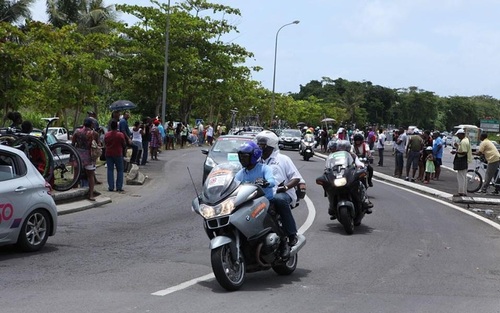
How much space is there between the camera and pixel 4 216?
29.5 feet

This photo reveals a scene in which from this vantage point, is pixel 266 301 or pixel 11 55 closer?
pixel 266 301

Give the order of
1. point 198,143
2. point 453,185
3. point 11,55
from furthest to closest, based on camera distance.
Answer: point 198,143 → point 453,185 → point 11,55

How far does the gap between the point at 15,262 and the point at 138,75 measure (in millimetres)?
38282

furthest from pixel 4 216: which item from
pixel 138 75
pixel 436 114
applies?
pixel 436 114

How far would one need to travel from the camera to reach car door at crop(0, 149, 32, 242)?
9.02 meters

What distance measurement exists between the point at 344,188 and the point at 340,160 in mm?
578

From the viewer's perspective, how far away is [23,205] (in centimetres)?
934

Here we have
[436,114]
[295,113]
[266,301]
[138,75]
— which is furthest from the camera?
[436,114]

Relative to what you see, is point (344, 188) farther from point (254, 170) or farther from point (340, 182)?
point (254, 170)

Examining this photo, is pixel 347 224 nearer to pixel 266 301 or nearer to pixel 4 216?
pixel 266 301

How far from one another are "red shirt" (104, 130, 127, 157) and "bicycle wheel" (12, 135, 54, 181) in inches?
118

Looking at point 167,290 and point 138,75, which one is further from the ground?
point 138,75

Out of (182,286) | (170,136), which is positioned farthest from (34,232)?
(170,136)

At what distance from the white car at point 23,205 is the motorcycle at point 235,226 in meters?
3.11
